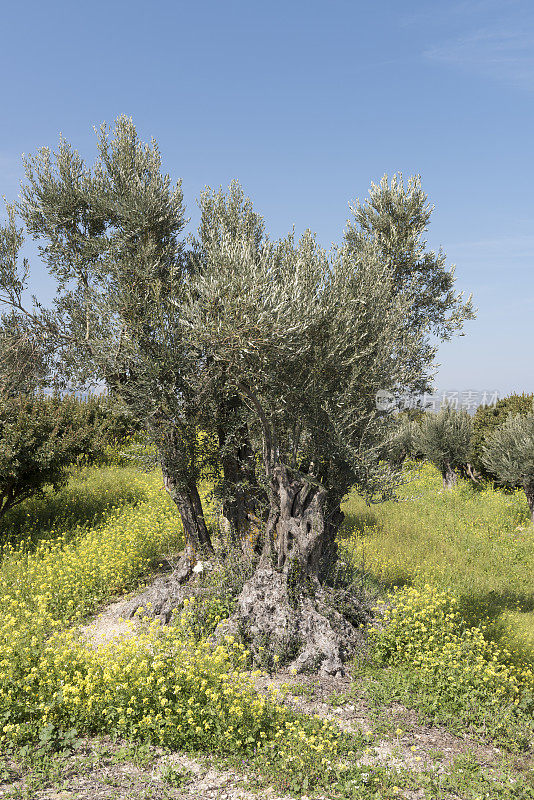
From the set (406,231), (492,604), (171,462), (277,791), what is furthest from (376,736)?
Result: (406,231)

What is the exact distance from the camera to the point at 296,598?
1014 centimetres

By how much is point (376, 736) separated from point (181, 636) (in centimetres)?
412

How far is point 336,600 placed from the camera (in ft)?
34.7

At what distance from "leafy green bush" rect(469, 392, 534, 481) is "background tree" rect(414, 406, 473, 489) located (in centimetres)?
59

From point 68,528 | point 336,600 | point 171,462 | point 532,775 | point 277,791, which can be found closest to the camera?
point 277,791

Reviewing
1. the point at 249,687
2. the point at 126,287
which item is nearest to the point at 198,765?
the point at 249,687

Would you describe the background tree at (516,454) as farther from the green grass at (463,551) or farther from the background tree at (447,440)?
the background tree at (447,440)

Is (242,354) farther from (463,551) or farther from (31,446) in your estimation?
(463,551)

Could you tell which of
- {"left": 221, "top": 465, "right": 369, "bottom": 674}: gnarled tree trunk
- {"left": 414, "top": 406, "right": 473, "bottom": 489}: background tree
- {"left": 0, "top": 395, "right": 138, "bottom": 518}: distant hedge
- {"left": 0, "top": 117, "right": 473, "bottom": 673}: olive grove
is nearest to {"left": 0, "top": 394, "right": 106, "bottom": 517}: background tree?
{"left": 0, "top": 395, "right": 138, "bottom": 518}: distant hedge

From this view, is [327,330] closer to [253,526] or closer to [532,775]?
[253,526]

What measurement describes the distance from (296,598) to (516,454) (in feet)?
53.0

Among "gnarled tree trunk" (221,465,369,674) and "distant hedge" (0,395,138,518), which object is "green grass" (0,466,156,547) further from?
"gnarled tree trunk" (221,465,369,674)

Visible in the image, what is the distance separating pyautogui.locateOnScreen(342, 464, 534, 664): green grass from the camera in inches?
525

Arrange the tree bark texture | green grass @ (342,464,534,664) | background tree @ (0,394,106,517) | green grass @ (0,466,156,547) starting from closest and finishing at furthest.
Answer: the tree bark texture, green grass @ (342,464,534,664), background tree @ (0,394,106,517), green grass @ (0,466,156,547)
